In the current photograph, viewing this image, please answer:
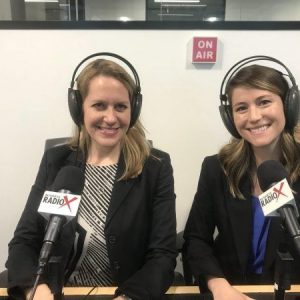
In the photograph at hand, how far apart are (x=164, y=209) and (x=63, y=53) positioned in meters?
0.97

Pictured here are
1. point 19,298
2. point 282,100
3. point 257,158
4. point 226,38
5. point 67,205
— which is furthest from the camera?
point 226,38

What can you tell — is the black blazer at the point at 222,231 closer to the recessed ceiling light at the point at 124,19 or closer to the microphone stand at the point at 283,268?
the microphone stand at the point at 283,268

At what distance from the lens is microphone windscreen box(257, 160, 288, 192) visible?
728 millimetres

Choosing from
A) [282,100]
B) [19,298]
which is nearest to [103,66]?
[282,100]

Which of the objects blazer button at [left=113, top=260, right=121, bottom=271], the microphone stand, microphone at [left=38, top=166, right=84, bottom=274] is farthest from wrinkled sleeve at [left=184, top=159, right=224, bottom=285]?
microphone at [left=38, top=166, right=84, bottom=274]

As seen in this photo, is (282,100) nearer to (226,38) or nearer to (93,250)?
(226,38)

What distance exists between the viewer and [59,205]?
2.23ft

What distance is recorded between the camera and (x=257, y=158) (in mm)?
1237

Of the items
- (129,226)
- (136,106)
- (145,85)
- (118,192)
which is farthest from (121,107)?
(145,85)

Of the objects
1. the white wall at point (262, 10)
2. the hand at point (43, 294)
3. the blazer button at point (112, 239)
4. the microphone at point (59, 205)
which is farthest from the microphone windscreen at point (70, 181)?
the white wall at point (262, 10)

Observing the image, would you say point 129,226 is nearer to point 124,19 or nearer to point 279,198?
point 279,198

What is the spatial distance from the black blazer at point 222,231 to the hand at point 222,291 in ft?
0.28

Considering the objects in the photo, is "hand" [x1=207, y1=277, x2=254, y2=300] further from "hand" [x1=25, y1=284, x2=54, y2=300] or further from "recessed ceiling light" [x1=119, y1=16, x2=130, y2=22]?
"recessed ceiling light" [x1=119, y1=16, x2=130, y2=22]

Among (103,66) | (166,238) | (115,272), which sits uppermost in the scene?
(103,66)
